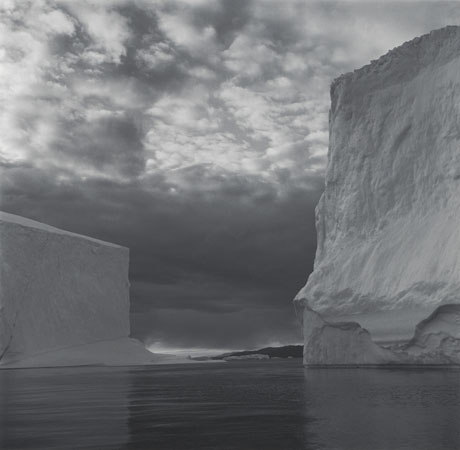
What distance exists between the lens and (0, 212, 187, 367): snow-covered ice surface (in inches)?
1483

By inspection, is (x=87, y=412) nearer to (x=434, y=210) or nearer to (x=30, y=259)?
(x=434, y=210)

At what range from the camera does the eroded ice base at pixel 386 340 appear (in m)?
19.7

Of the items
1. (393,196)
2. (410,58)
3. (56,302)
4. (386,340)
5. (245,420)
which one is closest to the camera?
(245,420)

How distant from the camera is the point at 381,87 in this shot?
26391 mm

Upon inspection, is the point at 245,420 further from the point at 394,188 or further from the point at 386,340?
the point at 394,188

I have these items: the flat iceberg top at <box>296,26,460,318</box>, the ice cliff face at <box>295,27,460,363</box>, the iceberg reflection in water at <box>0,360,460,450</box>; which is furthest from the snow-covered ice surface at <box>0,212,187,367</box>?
the iceberg reflection in water at <box>0,360,460,450</box>

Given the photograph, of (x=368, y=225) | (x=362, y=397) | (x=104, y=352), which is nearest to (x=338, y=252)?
(x=368, y=225)

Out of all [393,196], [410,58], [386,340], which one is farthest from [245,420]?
[410,58]

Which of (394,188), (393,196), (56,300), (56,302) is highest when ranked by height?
(394,188)

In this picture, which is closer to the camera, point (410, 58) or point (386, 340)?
point (386, 340)

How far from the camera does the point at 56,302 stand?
131 feet

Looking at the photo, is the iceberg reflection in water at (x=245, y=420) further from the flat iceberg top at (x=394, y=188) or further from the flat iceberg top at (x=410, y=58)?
the flat iceberg top at (x=410, y=58)

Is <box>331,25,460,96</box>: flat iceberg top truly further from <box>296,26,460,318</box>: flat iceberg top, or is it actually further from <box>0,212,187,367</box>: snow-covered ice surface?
<box>0,212,187,367</box>: snow-covered ice surface

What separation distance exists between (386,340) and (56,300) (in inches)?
1005
